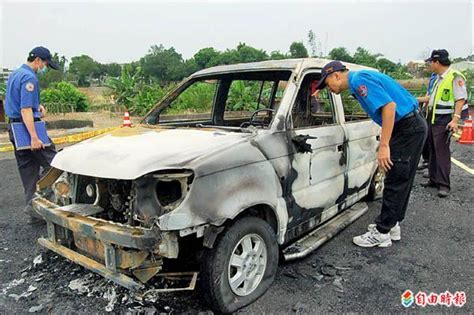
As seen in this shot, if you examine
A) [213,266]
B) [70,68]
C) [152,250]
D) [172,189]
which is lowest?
[213,266]

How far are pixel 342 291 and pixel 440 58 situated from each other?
3956 mm

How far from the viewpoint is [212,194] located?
2.41 meters

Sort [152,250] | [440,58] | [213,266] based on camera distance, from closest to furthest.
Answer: [152,250], [213,266], [440,58]

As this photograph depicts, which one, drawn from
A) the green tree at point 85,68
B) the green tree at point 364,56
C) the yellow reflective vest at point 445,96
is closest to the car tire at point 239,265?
the yellow reflective vest at point 445,96

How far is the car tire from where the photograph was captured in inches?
99.3

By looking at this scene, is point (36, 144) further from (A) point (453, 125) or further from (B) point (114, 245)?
(A) point (453, 125)

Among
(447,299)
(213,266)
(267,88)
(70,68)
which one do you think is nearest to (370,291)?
(447,299)

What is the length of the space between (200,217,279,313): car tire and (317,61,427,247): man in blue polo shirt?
1388mm

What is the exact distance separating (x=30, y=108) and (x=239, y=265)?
3095 mm

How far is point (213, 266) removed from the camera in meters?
2.49

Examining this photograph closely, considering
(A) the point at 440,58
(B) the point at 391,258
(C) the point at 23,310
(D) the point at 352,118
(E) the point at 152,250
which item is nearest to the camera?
(E) the point at 152,250

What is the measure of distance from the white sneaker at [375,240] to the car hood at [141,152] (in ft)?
6.05

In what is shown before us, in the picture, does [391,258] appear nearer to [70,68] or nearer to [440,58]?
[440,58]

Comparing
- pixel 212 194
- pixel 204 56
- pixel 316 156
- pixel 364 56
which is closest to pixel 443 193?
pixel 316 156
